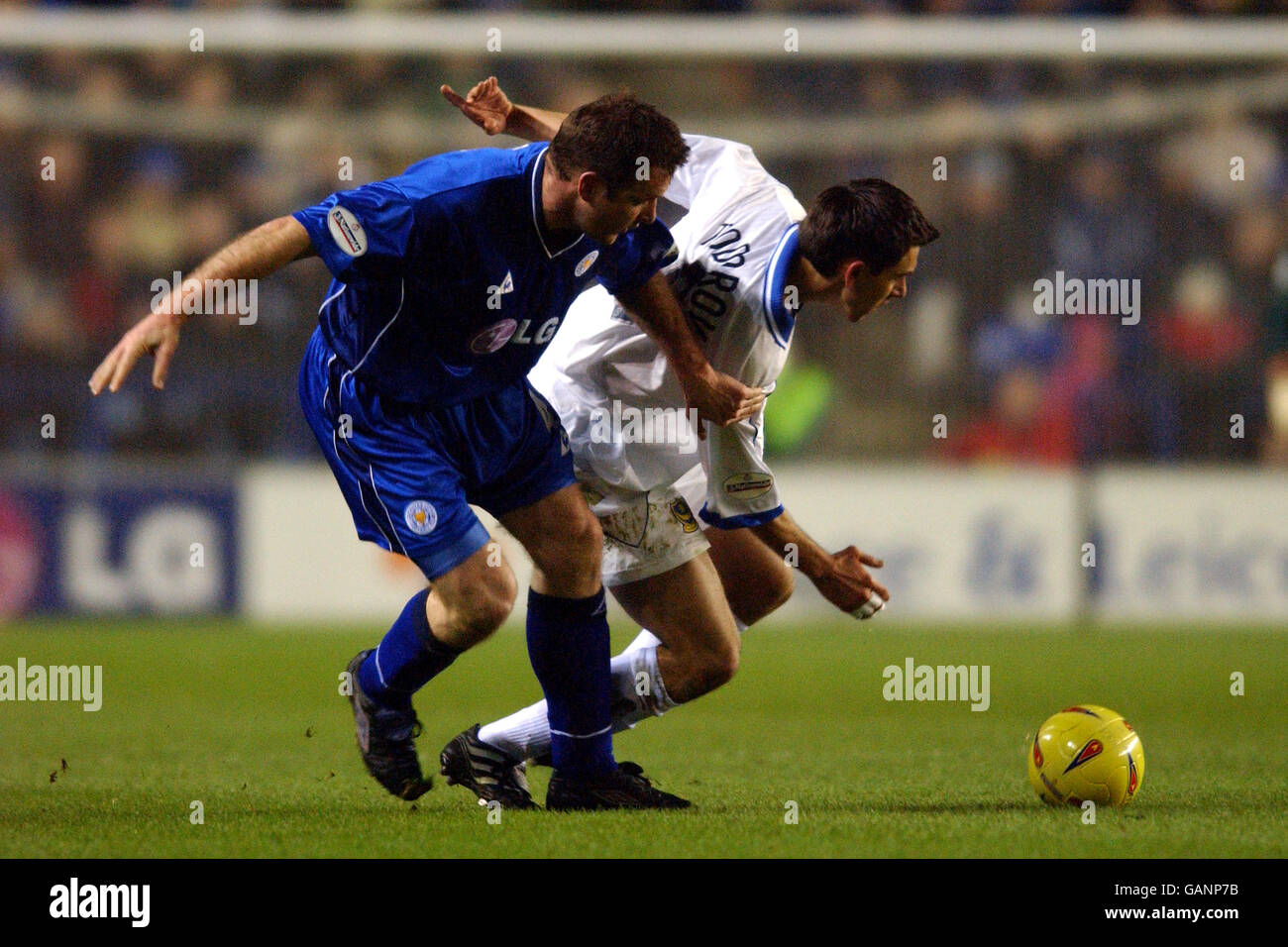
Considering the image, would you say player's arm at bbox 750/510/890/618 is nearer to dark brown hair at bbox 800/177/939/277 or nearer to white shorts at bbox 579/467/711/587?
white shorts at bbox 579/467/711/587

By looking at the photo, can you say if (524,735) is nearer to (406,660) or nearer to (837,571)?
(406,660)

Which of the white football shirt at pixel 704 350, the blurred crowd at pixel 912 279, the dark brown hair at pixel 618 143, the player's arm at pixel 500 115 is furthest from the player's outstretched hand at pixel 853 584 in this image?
the blurred crowd at pixel 912 279

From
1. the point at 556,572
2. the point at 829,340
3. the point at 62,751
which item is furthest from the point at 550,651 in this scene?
the point at 829,340

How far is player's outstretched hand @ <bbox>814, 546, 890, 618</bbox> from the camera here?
512 centimetres

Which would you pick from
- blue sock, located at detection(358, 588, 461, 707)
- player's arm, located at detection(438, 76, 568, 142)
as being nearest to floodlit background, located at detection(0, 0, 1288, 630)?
player's arm, located at detection(438, 76, 568, 142)

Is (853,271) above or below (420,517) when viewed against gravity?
above

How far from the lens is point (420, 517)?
14.7 feet

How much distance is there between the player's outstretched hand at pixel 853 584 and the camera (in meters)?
5.12

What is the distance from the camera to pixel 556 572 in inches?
189

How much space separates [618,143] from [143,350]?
1.25 meters

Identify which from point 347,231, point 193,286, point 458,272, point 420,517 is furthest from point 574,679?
point 193,286

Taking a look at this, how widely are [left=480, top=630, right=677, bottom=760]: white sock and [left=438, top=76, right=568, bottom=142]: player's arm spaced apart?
1540 mm

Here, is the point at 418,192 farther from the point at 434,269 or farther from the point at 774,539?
the point at 774,539

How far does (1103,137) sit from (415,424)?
9.59 metres
